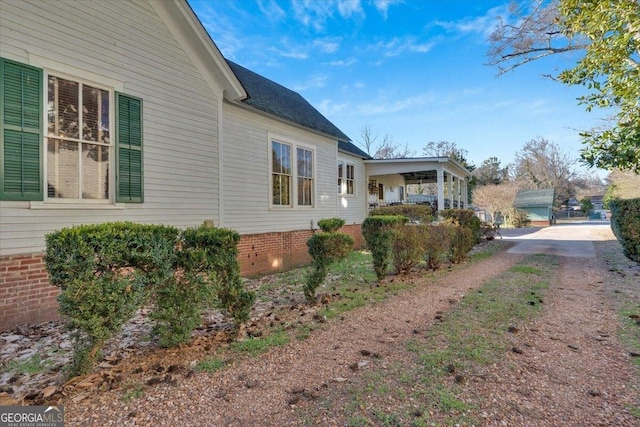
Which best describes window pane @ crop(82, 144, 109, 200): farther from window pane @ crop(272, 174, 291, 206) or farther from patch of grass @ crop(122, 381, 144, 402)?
window pane @ crop(272, 174, 291, 206)

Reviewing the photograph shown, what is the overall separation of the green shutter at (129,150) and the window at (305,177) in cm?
527

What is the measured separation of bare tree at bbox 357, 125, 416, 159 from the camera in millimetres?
45156

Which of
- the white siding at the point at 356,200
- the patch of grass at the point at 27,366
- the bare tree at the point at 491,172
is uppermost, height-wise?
the bare tree at the point at 491,172

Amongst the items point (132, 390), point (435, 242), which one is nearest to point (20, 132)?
point (132, 390)

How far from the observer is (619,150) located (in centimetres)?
705

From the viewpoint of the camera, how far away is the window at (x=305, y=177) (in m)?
10.5

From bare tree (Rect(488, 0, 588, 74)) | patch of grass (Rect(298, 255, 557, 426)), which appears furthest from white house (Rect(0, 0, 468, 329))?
bare tree (Rect(488, 0, 588, 74))

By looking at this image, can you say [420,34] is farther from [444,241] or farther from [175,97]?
[175,97]

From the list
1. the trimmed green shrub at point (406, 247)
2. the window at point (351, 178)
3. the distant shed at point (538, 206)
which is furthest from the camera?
the distant shed at point (538, 206)

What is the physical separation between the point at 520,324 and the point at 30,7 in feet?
26.4

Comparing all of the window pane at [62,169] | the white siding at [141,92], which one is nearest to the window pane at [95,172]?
the window pane at [62,169]

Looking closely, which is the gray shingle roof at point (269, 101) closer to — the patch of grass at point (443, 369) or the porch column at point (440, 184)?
the porch column at point (440, 184)

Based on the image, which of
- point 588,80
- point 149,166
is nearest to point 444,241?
point 588,80

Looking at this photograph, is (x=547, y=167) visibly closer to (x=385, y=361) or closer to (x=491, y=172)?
(x=491, y=172)
